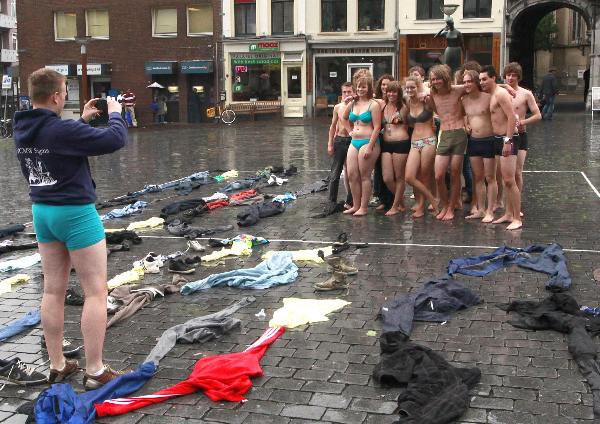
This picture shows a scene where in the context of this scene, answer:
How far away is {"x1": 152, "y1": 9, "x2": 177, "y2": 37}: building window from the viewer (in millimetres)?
39719

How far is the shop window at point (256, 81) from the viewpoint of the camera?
38.7 meters

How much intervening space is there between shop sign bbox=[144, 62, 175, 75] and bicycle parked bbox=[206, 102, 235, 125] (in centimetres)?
307

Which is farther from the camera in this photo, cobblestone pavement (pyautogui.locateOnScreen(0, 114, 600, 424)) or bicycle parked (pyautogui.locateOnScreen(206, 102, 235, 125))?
bicycle parked (pyautogui.locateOnScreen(206, 102, 235, 125))

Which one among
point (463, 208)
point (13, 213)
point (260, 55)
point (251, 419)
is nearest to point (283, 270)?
point (251, 419)

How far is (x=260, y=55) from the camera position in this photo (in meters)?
38.5

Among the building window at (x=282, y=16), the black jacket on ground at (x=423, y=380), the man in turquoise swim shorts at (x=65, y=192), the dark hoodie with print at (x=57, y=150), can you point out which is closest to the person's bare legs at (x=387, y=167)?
the black jacket on ground at (x=423, y=380)

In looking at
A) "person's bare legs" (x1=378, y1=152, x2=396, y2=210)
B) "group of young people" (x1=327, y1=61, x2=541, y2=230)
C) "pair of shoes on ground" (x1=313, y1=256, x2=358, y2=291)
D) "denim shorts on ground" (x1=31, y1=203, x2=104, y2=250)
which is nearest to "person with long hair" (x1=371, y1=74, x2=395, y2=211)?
"group of young people" (x1=327, y1=61, x2=541, y2=230)

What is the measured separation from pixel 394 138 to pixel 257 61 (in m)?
29.9

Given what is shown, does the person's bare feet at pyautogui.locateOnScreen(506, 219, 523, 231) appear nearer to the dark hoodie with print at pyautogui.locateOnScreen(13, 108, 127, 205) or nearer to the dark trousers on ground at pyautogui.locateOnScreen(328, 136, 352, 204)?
the dark trousers on ground at pyautogui.locateOnScreen(328, 136, 352, 204)

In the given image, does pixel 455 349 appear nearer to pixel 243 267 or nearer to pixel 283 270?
pixel 283 270

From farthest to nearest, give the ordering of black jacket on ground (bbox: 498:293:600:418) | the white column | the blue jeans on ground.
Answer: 1. the white column
2. the blue jeans on ground
3. black jacket on ground (bbox: 498:293:600:418)

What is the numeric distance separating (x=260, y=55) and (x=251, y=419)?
35671mm

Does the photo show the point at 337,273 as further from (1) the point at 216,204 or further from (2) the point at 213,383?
(1) the point at 216,204

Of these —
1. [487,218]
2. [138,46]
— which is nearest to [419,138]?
[487,218]
